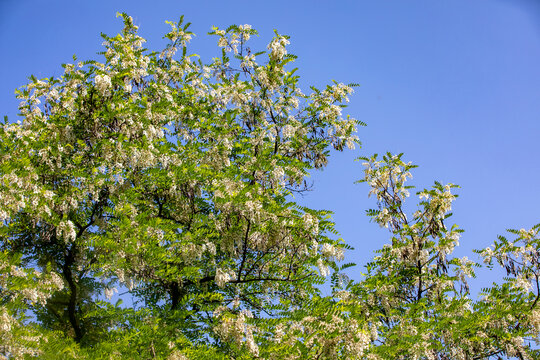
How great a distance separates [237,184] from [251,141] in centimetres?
223

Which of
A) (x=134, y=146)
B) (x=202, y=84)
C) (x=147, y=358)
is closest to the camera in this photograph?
(x=147, y=358)

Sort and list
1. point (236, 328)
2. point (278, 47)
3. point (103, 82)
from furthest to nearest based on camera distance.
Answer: point (278, 47) < point (103, 82) < point (236, 328)

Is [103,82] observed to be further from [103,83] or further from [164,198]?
[164,198]

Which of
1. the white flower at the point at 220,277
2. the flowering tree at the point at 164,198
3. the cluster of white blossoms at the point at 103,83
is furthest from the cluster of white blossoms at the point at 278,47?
the white flower at the point at 220,277

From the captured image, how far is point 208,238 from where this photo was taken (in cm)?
1048

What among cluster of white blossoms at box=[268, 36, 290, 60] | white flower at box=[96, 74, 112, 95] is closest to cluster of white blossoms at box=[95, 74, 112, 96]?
white flower at box=[96, 74, 112, 95]

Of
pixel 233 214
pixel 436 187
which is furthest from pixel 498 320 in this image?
pixel 233 214

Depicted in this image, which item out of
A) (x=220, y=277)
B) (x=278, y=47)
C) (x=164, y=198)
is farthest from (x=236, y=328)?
(x=278, y=47)

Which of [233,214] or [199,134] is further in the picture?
[199,134]

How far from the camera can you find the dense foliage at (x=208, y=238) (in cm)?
852

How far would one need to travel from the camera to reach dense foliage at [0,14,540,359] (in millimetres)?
8523

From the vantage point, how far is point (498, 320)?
32.3 feet

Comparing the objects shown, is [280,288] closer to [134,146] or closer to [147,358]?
[147,358]

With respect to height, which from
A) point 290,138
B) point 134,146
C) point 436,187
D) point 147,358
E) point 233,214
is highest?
point 290,138
